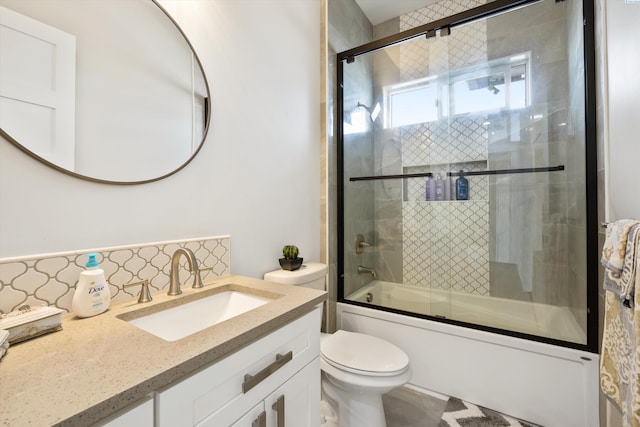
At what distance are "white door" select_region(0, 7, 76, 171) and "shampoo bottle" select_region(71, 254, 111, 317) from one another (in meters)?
0.32

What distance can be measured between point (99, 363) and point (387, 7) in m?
3.16

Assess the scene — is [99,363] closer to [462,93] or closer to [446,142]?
[446,142]

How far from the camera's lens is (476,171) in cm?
218

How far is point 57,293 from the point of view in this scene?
792 mm

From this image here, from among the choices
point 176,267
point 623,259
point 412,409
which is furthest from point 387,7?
point 412,409

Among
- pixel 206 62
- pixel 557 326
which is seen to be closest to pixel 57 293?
pixel 206 62

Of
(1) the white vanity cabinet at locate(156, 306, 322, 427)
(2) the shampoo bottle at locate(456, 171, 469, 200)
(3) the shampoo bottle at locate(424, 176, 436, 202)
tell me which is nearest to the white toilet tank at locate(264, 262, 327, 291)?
(1) the white vanity cabinet at locate(156, 306, 322, 427)

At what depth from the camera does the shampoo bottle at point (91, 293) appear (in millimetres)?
771

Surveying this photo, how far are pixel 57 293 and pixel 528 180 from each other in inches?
101

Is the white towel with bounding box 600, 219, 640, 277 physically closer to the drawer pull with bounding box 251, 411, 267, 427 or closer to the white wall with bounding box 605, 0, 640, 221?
the white wall with bounding box 605, 0, 640, 221

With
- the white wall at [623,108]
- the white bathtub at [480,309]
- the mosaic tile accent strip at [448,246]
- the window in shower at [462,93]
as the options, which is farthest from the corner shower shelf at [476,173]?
the white bathtub at [480,309]

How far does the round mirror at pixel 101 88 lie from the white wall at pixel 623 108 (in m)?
1.60

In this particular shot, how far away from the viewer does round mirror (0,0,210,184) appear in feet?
2.45

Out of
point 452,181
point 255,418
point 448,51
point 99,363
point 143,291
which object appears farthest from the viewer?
point 452,181
